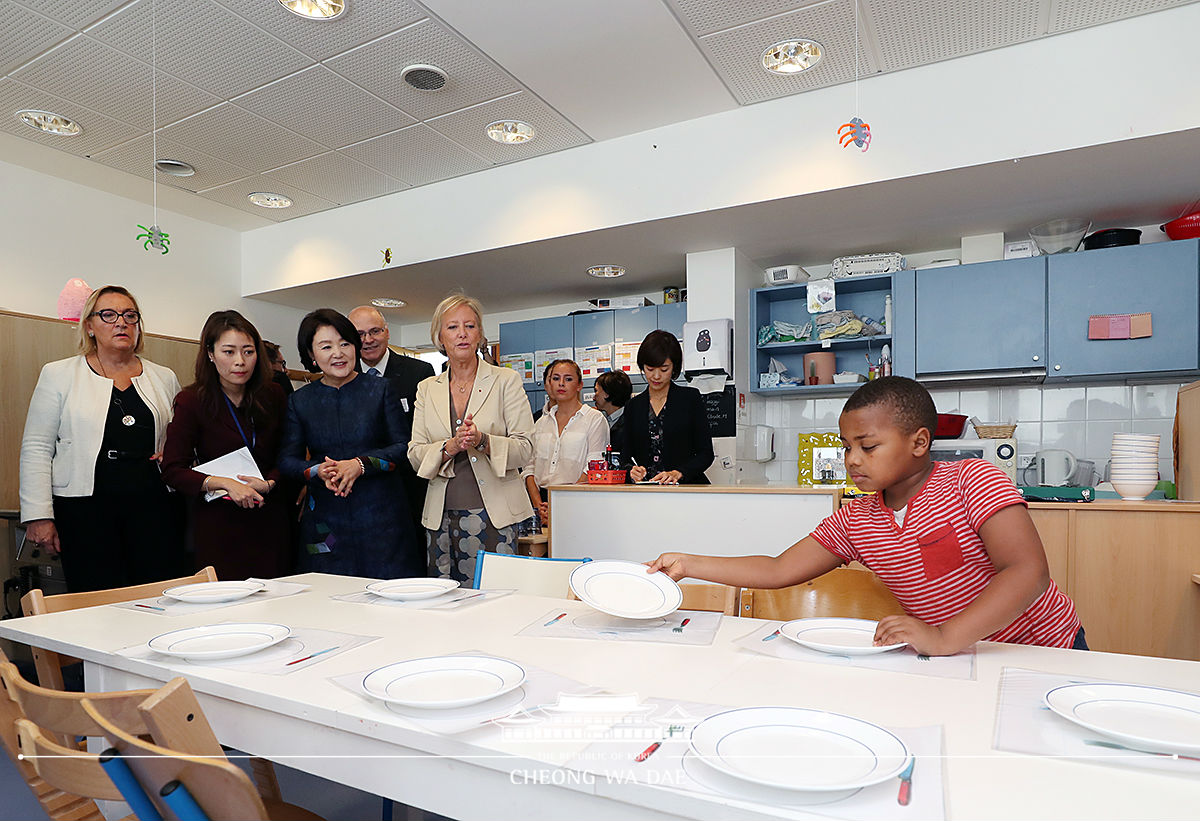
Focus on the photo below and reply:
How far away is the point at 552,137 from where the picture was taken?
4266 mm

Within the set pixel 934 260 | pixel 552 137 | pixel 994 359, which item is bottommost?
pixel 994 359

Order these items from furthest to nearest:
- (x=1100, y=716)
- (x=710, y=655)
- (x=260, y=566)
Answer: (x=260, y=566), (x=710, y=655), (x=1100, y=716)

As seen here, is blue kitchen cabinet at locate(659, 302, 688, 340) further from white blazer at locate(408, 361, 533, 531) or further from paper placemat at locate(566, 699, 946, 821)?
paper placemat at locate(566, 699, 946, 821)

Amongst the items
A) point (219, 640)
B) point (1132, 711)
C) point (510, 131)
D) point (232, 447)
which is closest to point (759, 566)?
point (1132, 711)

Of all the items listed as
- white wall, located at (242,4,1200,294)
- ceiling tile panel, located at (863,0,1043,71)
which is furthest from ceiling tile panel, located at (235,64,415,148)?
ceiling tile panel, located at (863,0,1043,71)

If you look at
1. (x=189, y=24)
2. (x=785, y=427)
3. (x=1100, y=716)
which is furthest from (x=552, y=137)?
(x=1100, y=716)

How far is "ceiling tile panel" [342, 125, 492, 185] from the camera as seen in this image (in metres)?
4.26

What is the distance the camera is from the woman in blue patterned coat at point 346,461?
101 inches

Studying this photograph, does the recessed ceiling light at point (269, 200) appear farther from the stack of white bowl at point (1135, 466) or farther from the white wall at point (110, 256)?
the stack of white bowl at point (1135, 466)

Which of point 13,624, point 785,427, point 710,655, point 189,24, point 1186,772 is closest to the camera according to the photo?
point 1186,772

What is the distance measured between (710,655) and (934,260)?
4266 millimetres

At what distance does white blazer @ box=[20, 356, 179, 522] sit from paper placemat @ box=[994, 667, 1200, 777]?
10.4ft

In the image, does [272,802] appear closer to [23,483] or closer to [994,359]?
[23,483]

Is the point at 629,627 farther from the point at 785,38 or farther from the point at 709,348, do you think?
the point at 709,348
